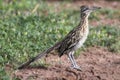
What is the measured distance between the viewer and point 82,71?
10016 mm

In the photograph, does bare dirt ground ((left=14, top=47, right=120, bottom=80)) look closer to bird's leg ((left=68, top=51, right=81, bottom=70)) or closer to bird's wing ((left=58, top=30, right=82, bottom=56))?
bird's leg ((left=68, top=51, right=81, bottom=70))

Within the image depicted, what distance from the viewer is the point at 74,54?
444 inches

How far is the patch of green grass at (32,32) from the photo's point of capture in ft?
35.6

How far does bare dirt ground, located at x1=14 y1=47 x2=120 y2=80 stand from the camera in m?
9.74

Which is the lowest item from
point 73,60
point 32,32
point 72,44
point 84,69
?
point 84,69

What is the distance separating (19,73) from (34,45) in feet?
5.30

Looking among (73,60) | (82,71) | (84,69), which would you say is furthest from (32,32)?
(82,71)

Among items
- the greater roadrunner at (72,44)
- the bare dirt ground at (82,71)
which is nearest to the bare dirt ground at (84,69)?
the bare dirt ground at (82,71)

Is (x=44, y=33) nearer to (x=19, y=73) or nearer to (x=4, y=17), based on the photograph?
(x=4, y=17)

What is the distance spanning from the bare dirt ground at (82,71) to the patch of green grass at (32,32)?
0.40 meters

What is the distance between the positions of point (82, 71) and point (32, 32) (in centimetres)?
259

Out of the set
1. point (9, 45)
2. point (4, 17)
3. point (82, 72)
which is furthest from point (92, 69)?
point (4, 17)

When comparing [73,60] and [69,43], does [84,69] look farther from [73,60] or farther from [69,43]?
[69,43]

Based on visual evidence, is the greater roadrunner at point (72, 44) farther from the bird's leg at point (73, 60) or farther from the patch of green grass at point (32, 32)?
the patch of green grass at point (32, 32)
